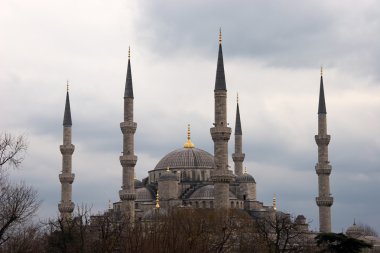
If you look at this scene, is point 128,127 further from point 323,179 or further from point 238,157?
point 238,157

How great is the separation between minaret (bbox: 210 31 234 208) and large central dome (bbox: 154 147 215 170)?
62.7 feet

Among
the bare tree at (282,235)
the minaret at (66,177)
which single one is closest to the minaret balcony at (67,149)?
the minaret at (66,177)

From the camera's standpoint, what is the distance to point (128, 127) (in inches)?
2175

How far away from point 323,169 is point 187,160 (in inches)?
591

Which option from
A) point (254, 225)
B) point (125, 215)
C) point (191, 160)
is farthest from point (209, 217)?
point (191, 160)

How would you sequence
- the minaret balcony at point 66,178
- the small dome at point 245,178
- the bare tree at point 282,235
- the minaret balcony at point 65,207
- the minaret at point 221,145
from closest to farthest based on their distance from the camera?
the bare tree at point 282,235, the minaret at point 221,145, the minaret balcony at point 65,207, the minaret balcony at point 66,178, the small dome at point 245,178

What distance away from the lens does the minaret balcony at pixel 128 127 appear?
55.2 meters

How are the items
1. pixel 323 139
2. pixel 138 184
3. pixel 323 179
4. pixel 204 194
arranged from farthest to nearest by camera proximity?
pixel 138 184 < pixel 204 194 < pixel 323 139 < pixel 323 179

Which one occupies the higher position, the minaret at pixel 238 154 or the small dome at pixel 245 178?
the minaret at pixel 238 154

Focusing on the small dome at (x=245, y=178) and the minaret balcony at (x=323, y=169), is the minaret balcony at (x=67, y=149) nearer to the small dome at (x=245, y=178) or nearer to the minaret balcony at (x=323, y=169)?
the small dome at (x=245, y=178)

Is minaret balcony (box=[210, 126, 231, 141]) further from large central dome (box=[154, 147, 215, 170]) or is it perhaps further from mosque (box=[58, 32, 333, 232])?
large central dome (box=[154, 147, 215, 170])

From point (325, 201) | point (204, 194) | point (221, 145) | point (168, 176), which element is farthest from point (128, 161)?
point (325, 201)

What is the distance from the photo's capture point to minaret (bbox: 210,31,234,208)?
158 ft

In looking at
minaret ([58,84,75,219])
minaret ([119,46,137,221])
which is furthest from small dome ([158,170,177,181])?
minaret ([119,46,137,221])
